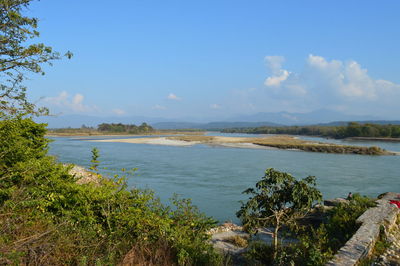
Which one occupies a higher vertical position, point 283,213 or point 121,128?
point 121,128

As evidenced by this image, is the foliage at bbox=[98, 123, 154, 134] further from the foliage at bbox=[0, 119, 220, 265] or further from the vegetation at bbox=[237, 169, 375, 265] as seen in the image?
the vegetation at bbox=[237, 169, 375, 265]

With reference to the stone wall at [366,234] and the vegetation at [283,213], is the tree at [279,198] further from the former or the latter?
the stone wall at [366,234]

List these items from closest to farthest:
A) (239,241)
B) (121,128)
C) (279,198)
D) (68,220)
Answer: (68,220)
(279,198)
(239,241)
(121,128)

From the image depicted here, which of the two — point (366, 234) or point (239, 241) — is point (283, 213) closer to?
point (366, 234)

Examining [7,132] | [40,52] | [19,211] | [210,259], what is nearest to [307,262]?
[210,259]

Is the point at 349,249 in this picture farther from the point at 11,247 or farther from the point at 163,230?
the point at 11,247

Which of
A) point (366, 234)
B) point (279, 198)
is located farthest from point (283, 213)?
point (366, 234)

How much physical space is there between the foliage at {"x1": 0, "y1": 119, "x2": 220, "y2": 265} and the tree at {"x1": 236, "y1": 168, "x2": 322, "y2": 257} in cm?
128

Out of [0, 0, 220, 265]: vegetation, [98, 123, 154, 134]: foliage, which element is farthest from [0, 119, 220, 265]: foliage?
[98, 123, 154, 134]: foliage

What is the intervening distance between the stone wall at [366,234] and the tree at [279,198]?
3.90ft

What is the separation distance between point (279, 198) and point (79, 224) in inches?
174

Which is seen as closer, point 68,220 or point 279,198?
point 68,220

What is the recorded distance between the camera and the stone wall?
633 centimetres

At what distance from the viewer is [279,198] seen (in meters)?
7.43
